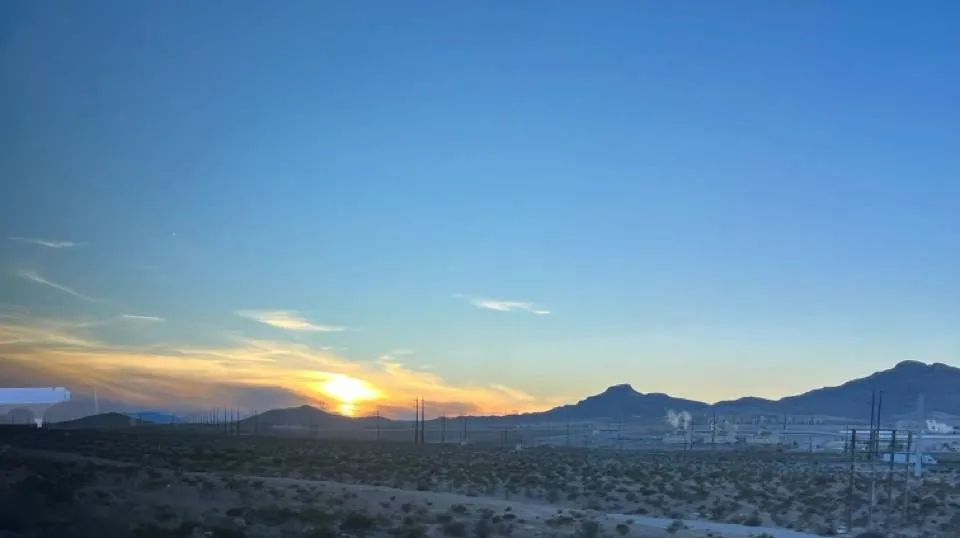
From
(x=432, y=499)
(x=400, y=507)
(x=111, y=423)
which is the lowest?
(x=111, y=423)

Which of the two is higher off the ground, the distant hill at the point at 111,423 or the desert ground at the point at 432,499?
the desert ground at the point at 432,499

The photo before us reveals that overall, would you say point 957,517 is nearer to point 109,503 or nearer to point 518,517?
point 518,517

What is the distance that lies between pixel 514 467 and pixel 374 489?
1000 inches

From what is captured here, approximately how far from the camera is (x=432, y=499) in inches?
1758

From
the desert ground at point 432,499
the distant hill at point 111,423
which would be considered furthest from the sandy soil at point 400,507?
the distant hill at point 111,423

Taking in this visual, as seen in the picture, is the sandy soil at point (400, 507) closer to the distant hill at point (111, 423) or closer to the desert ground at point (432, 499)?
the desert ground at point (432, 499)

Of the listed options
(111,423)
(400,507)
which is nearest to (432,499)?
(400,507)

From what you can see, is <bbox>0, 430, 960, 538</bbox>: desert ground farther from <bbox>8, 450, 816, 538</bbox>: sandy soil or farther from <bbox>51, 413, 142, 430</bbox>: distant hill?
<bbox>51, 413, 142, 430</bbox>: distant hill

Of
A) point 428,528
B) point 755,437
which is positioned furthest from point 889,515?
point 755,437

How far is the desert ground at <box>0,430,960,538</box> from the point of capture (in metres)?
28.8

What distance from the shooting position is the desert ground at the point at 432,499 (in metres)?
28.8

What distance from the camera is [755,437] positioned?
16312cm

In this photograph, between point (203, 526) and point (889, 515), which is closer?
point (203, 526)

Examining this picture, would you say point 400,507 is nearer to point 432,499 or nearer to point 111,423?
point 432,499
